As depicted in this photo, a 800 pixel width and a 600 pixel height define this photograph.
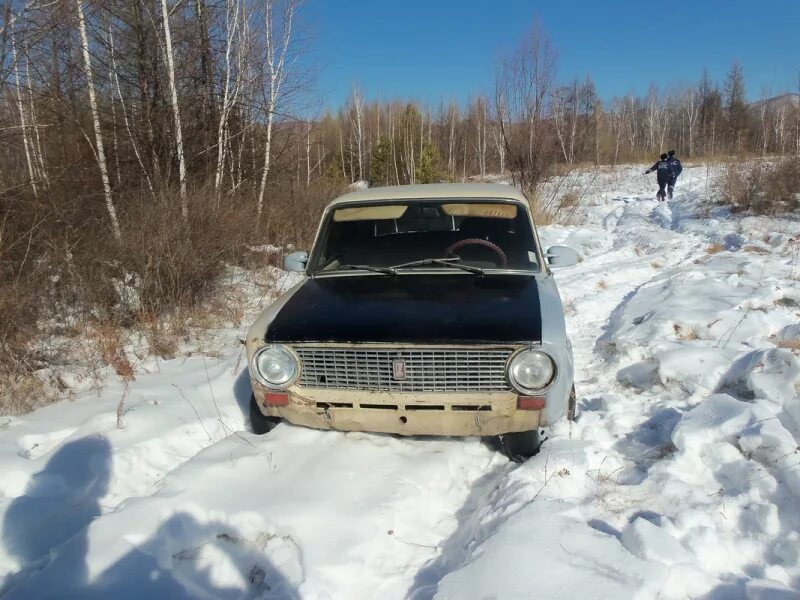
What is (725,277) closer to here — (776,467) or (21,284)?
(776,467)

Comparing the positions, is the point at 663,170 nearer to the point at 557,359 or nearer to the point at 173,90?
the point at 173,90

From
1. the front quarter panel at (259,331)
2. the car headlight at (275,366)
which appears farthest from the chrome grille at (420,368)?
the front quarter panel at (259,331)

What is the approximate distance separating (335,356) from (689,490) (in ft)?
6.59

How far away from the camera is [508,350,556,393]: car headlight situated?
2824 millimetres

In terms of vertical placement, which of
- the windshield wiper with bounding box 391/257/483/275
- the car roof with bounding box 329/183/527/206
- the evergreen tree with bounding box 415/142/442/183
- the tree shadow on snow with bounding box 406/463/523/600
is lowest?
the tree shadow on snow with bounding box 406/463/523/600

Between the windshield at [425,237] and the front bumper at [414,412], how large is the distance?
116 cm

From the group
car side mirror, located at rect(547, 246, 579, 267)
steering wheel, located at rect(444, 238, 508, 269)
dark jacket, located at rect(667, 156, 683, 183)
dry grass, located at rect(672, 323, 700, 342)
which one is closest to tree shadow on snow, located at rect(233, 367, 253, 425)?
steering wheel, located at rect(444, 238, 508, 269)

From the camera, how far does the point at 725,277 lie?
7152mm

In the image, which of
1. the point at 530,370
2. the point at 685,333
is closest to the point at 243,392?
the point at 530,370

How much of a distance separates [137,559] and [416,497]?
53.9 inches

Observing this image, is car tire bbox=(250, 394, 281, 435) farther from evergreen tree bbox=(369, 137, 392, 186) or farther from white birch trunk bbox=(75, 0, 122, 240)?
evergreen tree bbox=(369, 137, 392, 186)

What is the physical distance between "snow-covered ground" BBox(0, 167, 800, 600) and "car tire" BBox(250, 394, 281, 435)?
84 mm

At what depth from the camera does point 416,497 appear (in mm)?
2861

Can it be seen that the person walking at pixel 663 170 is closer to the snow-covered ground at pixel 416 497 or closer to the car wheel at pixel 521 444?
the snow-covered ground at pixel 416 497
